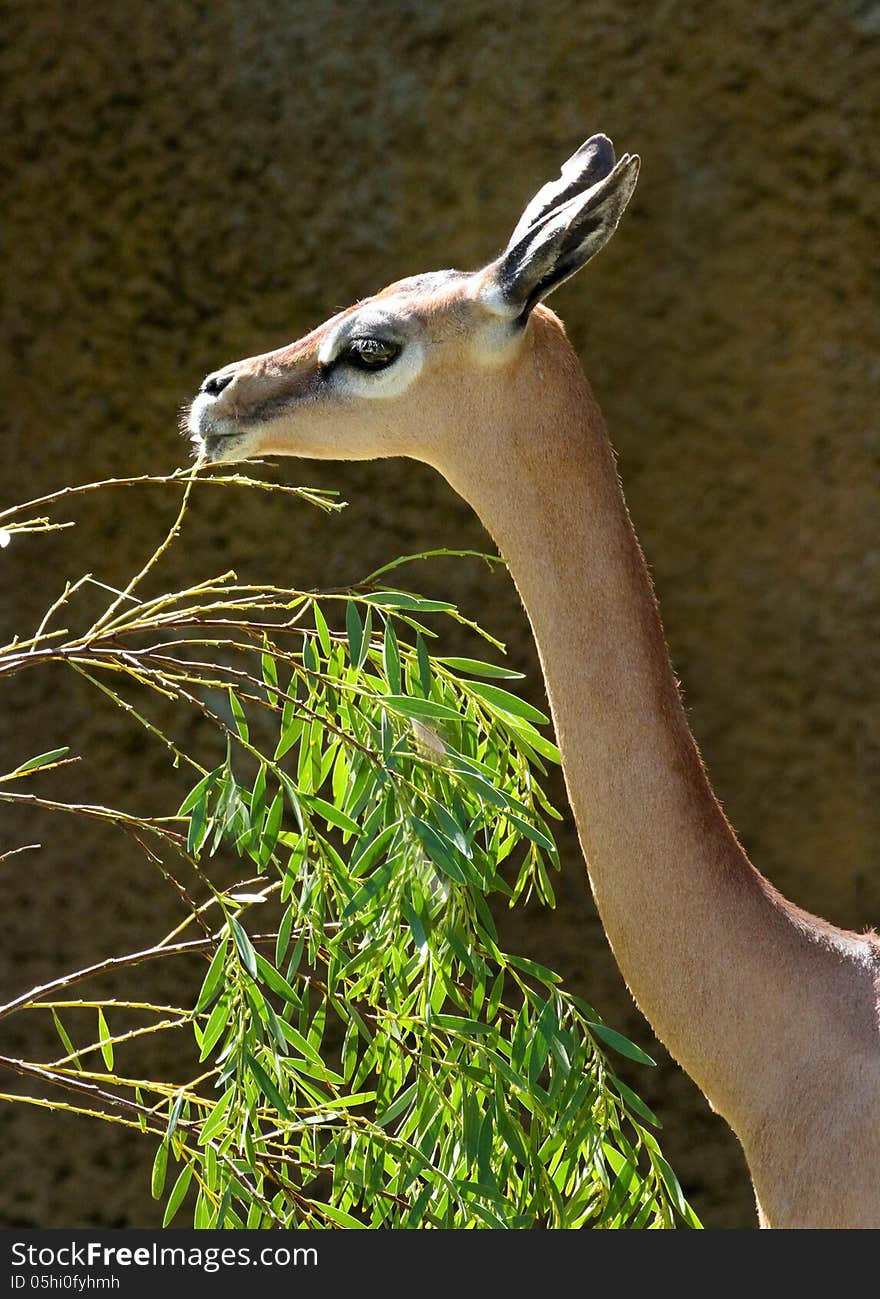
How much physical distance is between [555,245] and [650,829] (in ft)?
2.24

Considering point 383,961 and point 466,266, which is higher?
point 466,266

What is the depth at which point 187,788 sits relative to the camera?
12.1 feet

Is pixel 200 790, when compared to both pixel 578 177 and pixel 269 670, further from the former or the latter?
pixel 578 177

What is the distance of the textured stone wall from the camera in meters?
3.51

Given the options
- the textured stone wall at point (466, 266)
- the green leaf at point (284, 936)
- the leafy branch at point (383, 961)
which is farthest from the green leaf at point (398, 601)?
the textured stone wall at point (466, 266)

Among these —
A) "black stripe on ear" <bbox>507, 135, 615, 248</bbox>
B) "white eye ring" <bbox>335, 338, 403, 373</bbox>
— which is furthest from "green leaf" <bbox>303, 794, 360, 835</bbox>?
"black stripe on ear" <bbox>507, 135, 615, 248</bbox>

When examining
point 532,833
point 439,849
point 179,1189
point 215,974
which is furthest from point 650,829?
point 179,1189

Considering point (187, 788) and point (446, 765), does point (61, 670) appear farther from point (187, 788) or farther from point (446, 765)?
point (446, 765)

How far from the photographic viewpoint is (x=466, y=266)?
11.9 feet

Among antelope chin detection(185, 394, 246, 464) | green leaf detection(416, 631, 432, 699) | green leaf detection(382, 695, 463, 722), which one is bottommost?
green leaf detection(382, 695, 463, 722)

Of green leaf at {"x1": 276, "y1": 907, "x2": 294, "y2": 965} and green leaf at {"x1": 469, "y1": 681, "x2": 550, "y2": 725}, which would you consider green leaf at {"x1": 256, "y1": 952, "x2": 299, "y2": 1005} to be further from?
green leaf at {"x1": 469, "y1": 681, "x2": 550, "y2": 725}

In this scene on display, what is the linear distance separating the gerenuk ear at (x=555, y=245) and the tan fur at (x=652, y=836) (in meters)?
0.03

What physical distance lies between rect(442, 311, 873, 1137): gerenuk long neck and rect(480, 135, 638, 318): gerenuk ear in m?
0.18

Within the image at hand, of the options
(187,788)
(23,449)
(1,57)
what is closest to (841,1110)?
(187,788)
